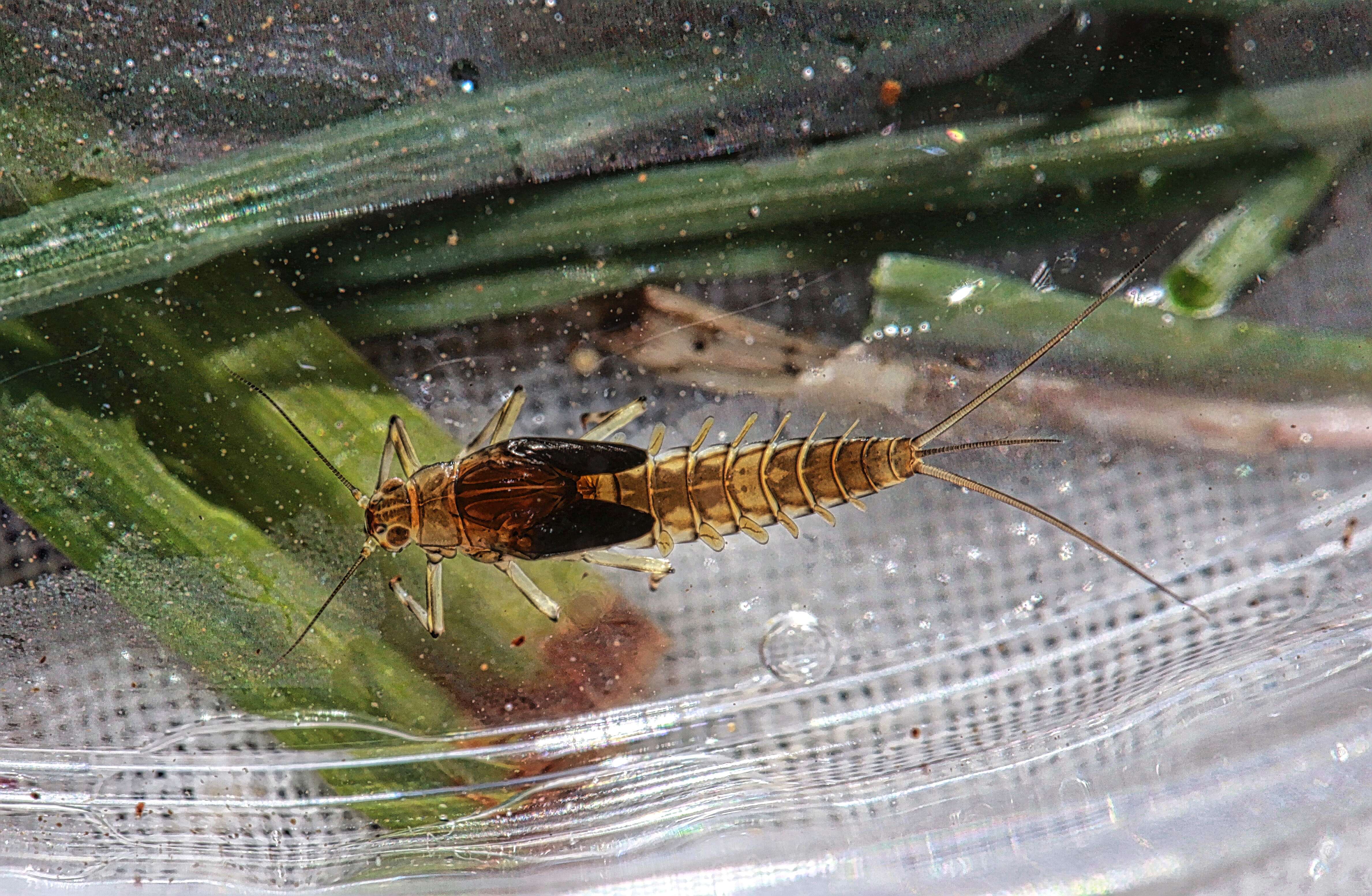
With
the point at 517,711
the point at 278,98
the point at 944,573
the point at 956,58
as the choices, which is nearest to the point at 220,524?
the point at 517,711

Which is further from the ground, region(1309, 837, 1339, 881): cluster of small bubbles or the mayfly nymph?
the mayfly nymph

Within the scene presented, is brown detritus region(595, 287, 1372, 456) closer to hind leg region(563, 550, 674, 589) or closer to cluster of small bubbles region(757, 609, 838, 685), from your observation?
hind leg region(563, 550, 674, 589)

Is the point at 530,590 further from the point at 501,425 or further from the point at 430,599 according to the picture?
the point at 501,425

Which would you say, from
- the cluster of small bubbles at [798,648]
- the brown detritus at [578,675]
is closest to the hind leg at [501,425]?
the brown detritus at [578,675]

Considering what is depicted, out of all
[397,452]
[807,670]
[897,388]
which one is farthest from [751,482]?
[397,452]

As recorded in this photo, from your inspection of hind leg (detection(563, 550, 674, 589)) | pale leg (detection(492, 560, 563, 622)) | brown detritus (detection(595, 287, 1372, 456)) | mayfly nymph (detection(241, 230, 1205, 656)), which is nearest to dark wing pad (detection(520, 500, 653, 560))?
mayfly nymph (detection(241, 230, 1205, 656))

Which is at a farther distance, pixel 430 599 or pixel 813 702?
pixel 813 702

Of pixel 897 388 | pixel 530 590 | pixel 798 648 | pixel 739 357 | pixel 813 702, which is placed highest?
pixel 739 357
